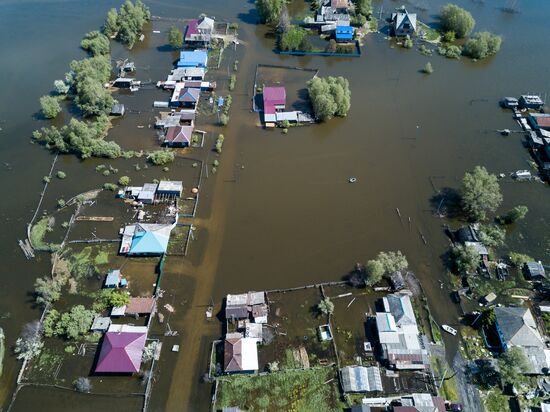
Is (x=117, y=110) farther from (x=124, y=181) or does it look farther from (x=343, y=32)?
(x=343, y=32)

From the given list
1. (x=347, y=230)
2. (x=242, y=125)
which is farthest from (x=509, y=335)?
(x=242, y=125)

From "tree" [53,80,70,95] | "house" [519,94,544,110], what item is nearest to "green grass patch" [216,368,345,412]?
"house" [519,94,544,110]

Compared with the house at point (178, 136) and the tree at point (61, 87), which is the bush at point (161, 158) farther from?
the tree at point (61, 87)

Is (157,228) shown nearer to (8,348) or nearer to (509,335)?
(8,348)

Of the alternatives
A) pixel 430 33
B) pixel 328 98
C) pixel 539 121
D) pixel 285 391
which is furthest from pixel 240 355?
pixel 430 33

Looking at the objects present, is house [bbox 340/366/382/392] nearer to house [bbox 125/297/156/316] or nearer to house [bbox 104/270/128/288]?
house [bbox 125/297/156/316]

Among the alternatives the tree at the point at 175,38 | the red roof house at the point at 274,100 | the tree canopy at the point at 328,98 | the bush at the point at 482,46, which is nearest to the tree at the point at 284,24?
the tree at the point at 175,38
